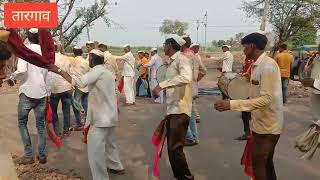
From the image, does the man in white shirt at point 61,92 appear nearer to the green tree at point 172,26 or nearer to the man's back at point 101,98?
the man's back at point 101,98

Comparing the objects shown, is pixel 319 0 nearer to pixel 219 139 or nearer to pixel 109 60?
pixel 109 60

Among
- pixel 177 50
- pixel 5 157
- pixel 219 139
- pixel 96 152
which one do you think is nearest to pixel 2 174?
pixel 5 157

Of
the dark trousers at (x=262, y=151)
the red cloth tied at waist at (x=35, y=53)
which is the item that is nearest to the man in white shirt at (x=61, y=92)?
the red cloth tied at waist at (x=35, y=53)

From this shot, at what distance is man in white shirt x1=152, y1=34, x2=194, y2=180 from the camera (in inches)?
227

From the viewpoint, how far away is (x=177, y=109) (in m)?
5.85

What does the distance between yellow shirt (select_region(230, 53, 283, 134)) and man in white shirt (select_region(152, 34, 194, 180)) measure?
1261 millimetres

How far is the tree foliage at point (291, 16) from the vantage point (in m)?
19.8

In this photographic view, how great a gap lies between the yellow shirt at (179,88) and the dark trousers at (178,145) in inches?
3.6

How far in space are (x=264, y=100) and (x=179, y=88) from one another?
184 centimetres

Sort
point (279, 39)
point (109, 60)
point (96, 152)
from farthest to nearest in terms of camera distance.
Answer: point (279, 39)
point (109, 60)
point (96, 152)

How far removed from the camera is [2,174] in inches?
96.0

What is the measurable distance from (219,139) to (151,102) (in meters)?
5.33

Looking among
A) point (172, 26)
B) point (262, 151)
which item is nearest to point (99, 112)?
point (262, 151)

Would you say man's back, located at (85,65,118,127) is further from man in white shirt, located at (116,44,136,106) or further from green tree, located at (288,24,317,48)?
green tree, located at (288,24,317,48)
